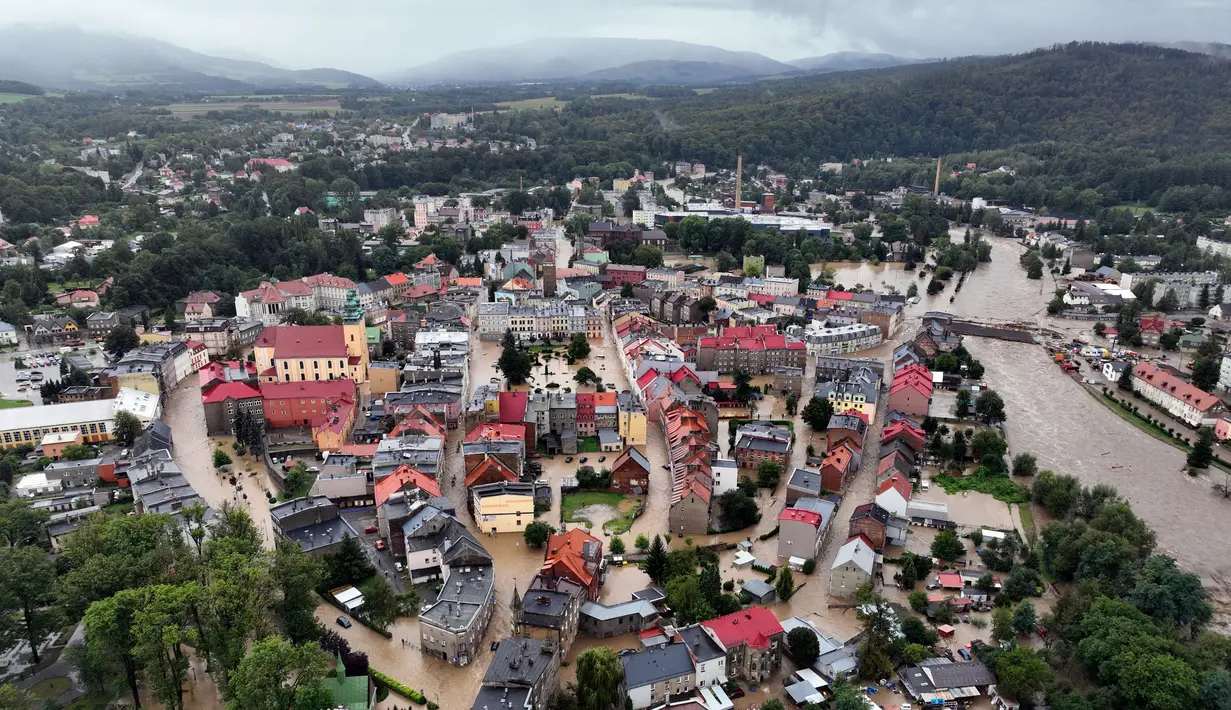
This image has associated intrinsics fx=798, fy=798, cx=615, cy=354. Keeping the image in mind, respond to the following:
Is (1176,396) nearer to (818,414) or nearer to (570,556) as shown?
(818,414)

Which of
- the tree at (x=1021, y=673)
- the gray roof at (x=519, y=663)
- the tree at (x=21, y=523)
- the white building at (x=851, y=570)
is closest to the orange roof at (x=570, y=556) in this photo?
the gray roof at (x=519, y=663)

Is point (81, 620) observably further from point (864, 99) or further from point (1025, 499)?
point (864, 99)

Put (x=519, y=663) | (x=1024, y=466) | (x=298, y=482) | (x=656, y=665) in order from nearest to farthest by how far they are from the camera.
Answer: (x=519, y=663)
(x=656, y=665)
(x=298, y=482)
(x=1024, y=466)

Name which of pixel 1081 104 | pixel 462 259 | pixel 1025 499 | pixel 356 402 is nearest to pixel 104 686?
pixel 356 402

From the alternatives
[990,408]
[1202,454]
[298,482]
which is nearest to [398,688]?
[298,482]

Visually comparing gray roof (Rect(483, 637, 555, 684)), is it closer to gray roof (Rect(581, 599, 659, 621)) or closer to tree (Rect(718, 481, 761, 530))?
gray roof (Rect(581, 599, 659, 621))
